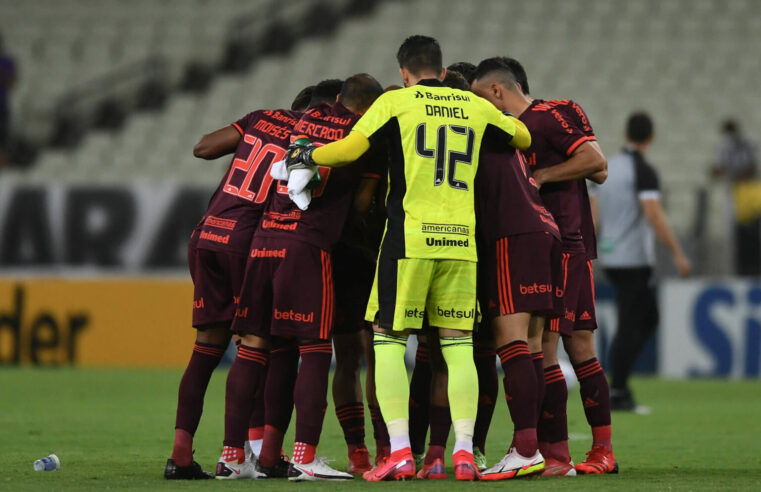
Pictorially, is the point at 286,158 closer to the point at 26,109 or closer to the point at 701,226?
the point at 701,226

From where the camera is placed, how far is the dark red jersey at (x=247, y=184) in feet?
21.9

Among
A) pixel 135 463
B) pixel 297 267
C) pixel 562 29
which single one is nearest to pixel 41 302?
pixel 135 463

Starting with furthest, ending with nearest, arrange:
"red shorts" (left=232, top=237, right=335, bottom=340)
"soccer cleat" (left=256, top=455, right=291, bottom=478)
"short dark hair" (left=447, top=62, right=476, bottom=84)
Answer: "short dark hair" (left=447, top=62, right=476, bottom=84) < "soccer cleat" (left=256, top=455, right=291, bottom=478) < "red shorts" (left=232, top=237, right=335, bottom=340)

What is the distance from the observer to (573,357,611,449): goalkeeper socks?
6898 millimetres

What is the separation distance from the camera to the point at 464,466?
6.08 m

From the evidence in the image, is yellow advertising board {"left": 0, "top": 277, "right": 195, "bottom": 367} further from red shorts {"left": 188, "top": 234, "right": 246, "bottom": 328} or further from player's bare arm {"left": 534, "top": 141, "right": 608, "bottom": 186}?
player's bare arm {"left": 534, "top": 141, "right": 608, "bottom": 186}

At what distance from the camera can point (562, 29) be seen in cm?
2169

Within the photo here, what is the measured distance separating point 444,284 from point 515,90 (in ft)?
3.98

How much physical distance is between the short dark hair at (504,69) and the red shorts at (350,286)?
1.13m

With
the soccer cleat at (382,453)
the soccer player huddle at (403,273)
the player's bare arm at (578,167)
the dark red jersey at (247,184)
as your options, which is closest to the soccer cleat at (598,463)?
the soccer player huddle at (403,273)

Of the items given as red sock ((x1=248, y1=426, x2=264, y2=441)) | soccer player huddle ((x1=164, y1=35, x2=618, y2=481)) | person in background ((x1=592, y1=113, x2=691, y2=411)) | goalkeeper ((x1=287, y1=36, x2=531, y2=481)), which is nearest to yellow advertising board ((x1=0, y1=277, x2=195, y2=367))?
person in background ((x1=592, y1=113, x2=691, y2=411))

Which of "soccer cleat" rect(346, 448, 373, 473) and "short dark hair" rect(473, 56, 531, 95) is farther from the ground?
"short dark hair" rect(473, 56, 531, 95)

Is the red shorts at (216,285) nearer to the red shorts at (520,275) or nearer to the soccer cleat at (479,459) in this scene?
the red shorts at (520,275)

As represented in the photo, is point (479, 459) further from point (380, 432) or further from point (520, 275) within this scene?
point (520, 275)
